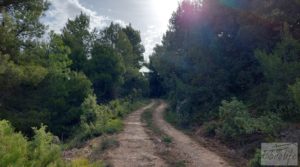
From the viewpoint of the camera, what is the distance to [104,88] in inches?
1827

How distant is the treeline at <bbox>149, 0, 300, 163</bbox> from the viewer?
15258 millimetres

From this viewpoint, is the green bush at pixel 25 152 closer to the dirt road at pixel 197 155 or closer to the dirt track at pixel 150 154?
the dirt track at pixel 150 154

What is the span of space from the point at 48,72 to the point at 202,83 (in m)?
12.5

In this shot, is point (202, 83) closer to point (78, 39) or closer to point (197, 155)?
point (197, 155)

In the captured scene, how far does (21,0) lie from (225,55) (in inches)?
565

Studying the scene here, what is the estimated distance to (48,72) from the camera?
26.5 m

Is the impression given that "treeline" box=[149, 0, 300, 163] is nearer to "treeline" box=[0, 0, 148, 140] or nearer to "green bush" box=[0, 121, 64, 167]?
"treeline" box=[0, 0, 148, 140]

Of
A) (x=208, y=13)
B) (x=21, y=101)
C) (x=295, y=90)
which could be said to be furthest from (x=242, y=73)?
(x=21, y=101)

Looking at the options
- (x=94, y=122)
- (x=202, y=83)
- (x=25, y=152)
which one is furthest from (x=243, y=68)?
(x=25, y=152)

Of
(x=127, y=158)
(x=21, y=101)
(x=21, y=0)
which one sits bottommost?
(x=127, y=158)

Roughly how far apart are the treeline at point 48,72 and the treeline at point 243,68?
322 inches

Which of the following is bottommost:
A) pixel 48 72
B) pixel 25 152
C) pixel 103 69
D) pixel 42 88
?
pixel 25 152

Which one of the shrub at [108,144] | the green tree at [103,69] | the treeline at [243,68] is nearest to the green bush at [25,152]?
the shrub at [108,144]

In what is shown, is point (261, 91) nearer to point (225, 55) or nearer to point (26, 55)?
point (225, 55)
